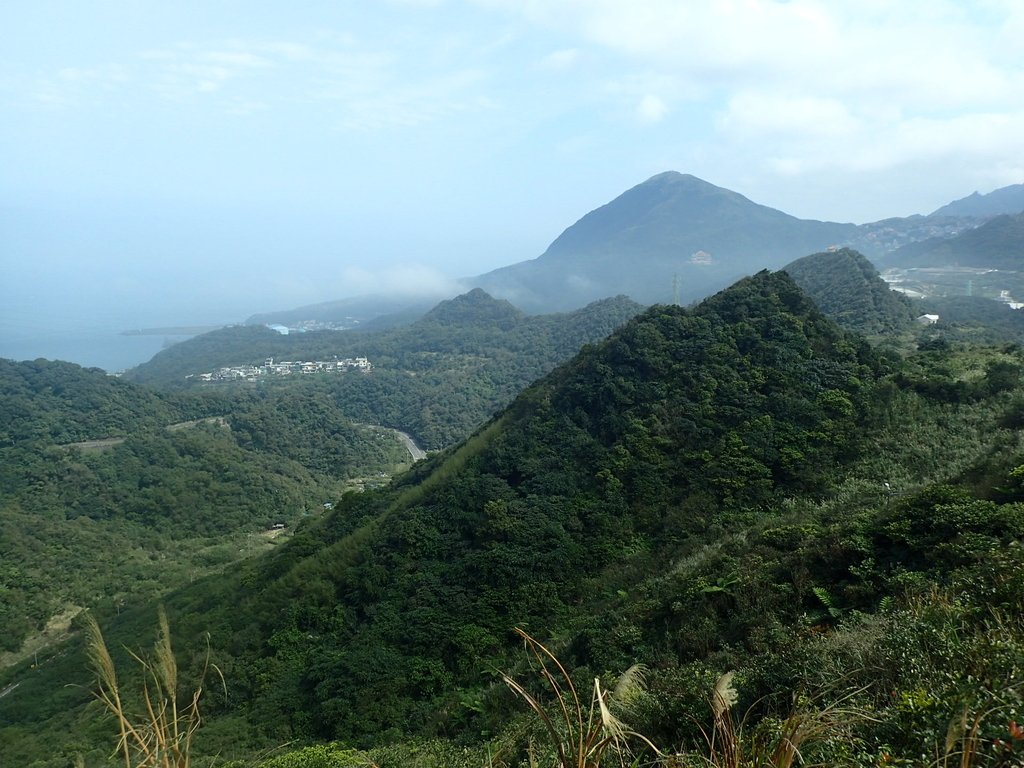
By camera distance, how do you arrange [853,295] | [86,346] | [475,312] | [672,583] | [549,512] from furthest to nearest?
[86,346] → [475,312] → [853,295] → [549,512] → [672,583]

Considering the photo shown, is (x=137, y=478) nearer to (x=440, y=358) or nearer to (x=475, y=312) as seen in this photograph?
(x=440, y=358)

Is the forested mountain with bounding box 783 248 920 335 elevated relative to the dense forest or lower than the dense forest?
elevated

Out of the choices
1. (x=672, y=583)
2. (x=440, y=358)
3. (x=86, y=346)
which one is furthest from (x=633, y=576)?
(x=86, y=346)

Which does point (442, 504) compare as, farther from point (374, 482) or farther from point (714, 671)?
point (374, 482)


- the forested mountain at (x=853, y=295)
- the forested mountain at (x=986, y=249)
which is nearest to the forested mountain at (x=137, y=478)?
the forested mountain at (x=853, y=295)

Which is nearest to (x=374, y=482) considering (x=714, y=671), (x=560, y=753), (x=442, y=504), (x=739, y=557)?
(x=442, y=504)

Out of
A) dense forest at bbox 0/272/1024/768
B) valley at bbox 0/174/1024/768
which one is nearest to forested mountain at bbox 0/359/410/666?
valley at bbox 0/174/1024/768

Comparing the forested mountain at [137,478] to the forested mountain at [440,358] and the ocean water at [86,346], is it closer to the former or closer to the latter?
the forested mountain at [440,358]

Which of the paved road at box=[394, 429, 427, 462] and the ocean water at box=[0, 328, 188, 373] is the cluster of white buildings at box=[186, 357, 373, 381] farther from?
the ocean water at box=[0, 328, 188, 373]
